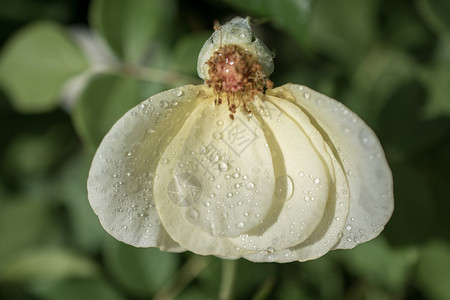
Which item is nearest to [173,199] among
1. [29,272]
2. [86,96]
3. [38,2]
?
[86,96]

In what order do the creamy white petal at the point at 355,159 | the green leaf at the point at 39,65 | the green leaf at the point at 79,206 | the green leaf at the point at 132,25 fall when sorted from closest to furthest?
the creamy white petal at the point at 355,159
the green leaf at the point at 132,25
the green leaf at the point at 39,65
the green leaf at the point at 79,206

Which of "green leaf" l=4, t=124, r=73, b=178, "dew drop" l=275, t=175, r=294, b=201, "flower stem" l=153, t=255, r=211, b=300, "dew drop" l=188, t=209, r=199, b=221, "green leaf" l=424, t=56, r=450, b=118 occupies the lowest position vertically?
"flower stem" l=153, t=255, r=211, b=300

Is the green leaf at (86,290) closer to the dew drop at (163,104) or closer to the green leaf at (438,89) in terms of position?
the dew drop at (163,104)

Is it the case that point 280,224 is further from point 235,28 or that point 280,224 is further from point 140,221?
point 235,28

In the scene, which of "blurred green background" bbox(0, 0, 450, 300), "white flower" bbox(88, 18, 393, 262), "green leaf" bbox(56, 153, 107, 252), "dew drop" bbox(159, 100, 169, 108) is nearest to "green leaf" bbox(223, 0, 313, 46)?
"blurred green background" bbox(0, 0, 450, 300)

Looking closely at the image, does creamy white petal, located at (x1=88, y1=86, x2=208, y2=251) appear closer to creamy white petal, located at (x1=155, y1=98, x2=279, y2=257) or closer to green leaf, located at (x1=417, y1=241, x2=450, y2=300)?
creamy white petal, located at (x1=155, y1=98, x2=279, y2=257)

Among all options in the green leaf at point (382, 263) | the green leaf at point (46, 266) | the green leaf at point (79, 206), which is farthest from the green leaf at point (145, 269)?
the green leaf at point (382, 263)
